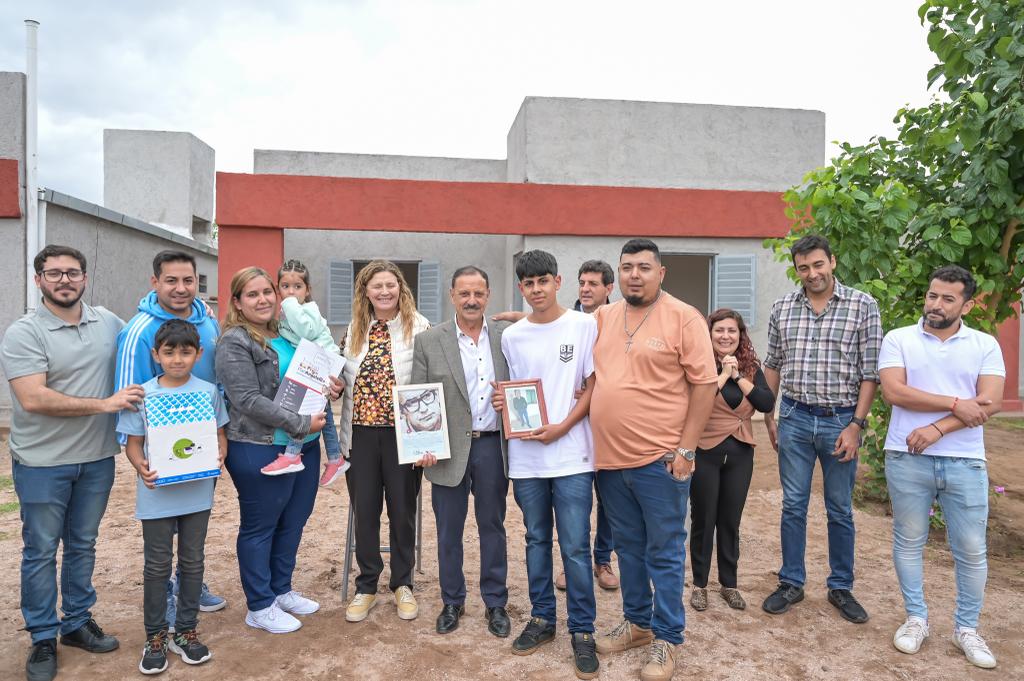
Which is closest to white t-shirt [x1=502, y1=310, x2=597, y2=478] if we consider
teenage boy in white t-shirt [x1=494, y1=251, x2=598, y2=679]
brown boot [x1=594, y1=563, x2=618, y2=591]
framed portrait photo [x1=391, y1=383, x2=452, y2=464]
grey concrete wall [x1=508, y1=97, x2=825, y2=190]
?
teenage boy in white t-shirt [x1=494, y1=251, x2=598, y2=679]

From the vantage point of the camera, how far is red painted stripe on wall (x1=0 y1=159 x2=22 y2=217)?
965cm

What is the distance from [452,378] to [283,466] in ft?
3.01

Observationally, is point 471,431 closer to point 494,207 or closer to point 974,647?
point 974,647

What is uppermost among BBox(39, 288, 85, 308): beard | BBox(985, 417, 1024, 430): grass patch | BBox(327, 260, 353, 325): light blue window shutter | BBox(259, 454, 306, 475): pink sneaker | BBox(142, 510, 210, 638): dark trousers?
BBox(327, 260, 353, 325): light blue window shutter

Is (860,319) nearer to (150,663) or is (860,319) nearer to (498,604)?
(498,604)

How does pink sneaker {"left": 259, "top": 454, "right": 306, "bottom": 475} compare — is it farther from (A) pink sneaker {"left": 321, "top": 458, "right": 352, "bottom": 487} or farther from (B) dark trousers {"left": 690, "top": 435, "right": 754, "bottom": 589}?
(B) dark trousers {"left": 690, "top": 435, "right": 754, "bottom": 589}

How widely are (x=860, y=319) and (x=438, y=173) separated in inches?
407

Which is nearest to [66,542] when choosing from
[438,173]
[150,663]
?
[150,663]

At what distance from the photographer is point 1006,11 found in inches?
164

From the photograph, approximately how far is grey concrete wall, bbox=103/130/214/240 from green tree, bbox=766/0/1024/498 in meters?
15.1

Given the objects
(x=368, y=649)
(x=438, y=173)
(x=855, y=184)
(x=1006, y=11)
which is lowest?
(x=368, y=649)

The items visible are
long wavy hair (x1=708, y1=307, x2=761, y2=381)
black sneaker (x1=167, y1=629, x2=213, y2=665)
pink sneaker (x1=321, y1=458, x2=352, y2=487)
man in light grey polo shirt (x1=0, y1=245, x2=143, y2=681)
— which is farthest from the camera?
long wavy hair (x1=708, y1=307, x2=761, y2=381)

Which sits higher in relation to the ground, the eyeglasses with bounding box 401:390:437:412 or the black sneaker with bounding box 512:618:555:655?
the eyeglasses with bounding box 401:390:437:412

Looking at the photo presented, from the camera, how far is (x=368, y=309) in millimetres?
3619
